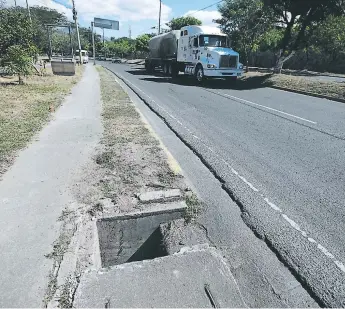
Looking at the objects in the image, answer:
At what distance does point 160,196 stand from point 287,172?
7.72 feet

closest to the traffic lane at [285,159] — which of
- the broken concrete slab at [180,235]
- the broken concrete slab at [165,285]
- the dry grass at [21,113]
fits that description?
the broken concrete slab at [180,235]

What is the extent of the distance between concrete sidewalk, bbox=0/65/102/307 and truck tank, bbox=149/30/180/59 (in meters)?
17.5

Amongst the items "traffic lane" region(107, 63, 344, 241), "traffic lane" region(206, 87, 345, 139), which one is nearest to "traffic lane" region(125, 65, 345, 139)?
"traffic lane" region(206, 87, 345, 139)

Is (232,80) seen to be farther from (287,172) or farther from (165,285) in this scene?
(165,285)

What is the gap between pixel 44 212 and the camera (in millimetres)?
3785

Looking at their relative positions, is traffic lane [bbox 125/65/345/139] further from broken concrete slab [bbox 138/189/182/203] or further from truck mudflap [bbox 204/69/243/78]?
broken concrete slab [bbox 138/189/182/203]

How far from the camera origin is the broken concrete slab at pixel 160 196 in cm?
409

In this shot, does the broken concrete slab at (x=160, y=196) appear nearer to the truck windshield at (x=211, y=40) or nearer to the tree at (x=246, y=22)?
the truck windshield at (x=211, y=40)

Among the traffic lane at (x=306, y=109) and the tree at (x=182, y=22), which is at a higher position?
the tree at (x=182, y=22)

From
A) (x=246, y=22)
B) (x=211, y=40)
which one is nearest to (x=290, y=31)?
(x=246, y=22)

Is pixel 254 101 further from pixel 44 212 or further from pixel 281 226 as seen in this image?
pixel 44 212

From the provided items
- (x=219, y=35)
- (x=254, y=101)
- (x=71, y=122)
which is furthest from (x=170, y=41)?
(x=71, y=122)

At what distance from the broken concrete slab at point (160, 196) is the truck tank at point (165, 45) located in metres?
20.4

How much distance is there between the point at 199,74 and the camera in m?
18.9
